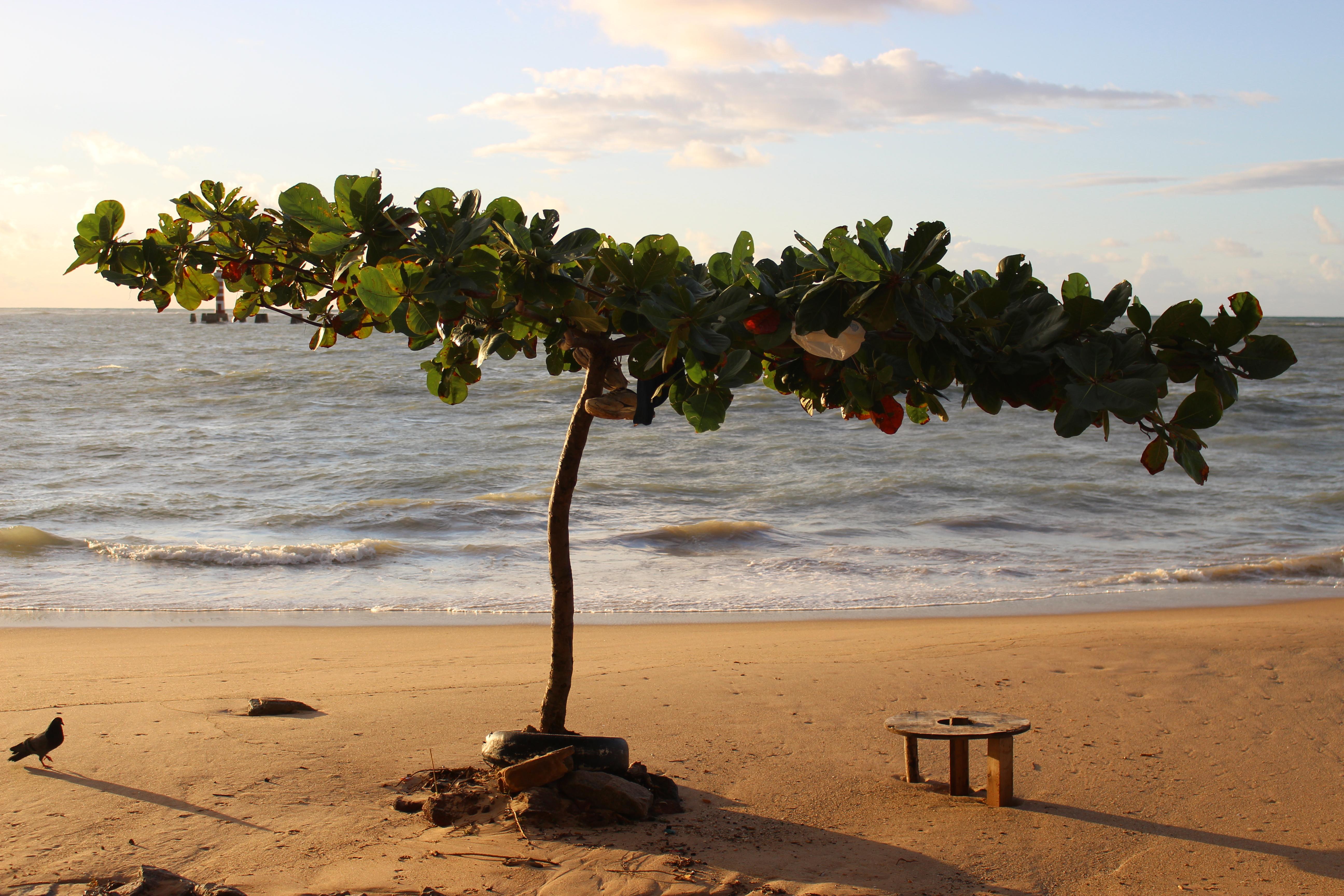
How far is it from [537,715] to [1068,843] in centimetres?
244

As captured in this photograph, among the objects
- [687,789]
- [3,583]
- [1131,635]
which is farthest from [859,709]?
[3,583]

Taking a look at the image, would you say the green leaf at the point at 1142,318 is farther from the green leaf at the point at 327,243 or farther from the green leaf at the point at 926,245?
the green leaf at the point at 327,243

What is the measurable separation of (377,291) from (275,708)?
319 centimetres

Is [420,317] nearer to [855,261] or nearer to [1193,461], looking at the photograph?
[855,261]

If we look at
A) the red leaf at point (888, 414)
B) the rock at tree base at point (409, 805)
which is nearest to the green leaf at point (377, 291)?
the red leaf at point (888, 414)

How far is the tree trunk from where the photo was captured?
10.4 feet

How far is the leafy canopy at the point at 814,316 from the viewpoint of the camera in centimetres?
199

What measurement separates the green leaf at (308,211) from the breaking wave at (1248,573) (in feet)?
26.8

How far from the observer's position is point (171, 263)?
272 cm

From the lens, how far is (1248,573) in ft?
30.3

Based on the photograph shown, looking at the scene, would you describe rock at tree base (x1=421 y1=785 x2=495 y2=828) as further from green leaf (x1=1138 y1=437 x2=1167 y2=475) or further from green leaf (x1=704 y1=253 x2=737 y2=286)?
green leaf (x1=1138 y1=437 x2=1167 y2=475)

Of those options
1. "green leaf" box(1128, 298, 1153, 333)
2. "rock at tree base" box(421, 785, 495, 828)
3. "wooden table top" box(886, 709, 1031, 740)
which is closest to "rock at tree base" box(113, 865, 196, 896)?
"rock at tree base" box(421, 785, 495, 828)

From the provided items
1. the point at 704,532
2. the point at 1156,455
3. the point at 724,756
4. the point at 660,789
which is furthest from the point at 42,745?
the point at 704,532

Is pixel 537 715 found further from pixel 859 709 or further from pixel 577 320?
A: pixel 577 320
